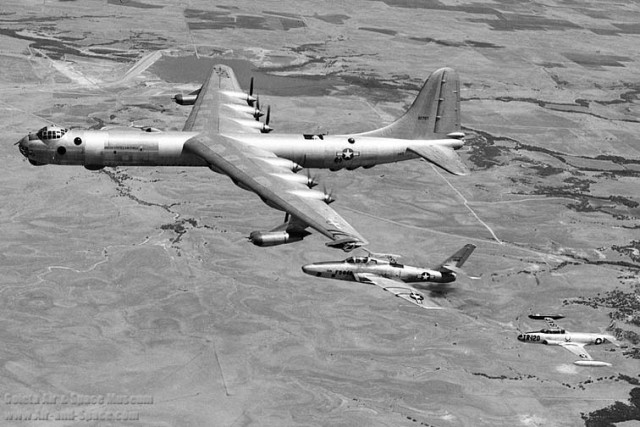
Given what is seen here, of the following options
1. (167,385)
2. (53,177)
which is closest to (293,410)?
(167,385)

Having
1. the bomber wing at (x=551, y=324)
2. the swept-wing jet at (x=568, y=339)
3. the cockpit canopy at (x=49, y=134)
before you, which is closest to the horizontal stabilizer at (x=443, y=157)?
the swept-wing jet at (x=568, y=339)

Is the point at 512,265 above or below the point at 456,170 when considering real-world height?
below

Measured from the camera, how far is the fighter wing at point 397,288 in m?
86.2

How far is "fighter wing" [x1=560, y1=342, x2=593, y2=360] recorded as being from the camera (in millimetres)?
89875

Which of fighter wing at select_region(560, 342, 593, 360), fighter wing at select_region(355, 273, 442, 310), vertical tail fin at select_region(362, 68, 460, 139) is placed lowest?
fighter wing at select_region(560, 342, 593, 360)

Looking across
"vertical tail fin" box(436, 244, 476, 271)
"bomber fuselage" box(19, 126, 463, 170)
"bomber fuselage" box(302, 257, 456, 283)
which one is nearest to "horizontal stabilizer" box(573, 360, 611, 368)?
"vertical tail fin" box(436, 244, 476, 271)

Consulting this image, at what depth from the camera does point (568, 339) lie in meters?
90.9

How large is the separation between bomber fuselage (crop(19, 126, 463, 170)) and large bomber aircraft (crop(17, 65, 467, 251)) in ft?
0.30

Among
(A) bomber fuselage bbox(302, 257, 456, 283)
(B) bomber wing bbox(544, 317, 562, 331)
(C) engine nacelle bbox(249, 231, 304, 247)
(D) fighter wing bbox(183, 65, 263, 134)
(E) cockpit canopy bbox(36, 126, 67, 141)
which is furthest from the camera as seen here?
(B) bomber wing bbox(544, 317, 562, 331)

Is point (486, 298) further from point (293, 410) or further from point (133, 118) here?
point (133, 118)

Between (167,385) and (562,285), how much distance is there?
174 feet

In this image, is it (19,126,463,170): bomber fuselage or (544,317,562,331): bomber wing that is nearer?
(19,126,463,170): bomber fuselage

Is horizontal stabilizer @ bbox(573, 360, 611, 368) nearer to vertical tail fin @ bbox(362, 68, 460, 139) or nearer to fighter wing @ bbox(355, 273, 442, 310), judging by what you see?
fighter wing @ bbox(355, 273, 442, 310)

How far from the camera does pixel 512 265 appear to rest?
11012 cm
